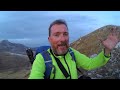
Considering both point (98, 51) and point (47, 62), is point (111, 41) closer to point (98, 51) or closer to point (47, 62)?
point (98, 51)

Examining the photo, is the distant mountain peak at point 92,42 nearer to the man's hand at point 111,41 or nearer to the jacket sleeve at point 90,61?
the man's hand at point 111,41

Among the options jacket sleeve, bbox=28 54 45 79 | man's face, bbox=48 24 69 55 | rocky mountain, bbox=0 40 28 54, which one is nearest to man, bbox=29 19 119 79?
man's face, bbox=48 24 69 55

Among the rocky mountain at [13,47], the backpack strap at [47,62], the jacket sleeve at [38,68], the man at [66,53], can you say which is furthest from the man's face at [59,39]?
the rocky mountain at [13,47]

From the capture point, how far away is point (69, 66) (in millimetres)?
2086

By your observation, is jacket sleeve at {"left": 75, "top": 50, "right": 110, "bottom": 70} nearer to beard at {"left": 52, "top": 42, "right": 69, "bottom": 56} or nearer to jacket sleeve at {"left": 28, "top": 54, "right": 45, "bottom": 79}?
beard at {"left": 52, "top": 42, "right": 69, "bottom": 56}

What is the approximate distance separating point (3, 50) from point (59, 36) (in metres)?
0.67

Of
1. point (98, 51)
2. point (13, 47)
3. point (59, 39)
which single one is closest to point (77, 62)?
point (59, 39)

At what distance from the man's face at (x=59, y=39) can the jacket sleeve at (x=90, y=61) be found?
130 millimetres

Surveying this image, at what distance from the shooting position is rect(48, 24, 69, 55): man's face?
2103 mm

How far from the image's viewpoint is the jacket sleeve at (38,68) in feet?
6.20

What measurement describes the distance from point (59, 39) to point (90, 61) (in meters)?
0.35
